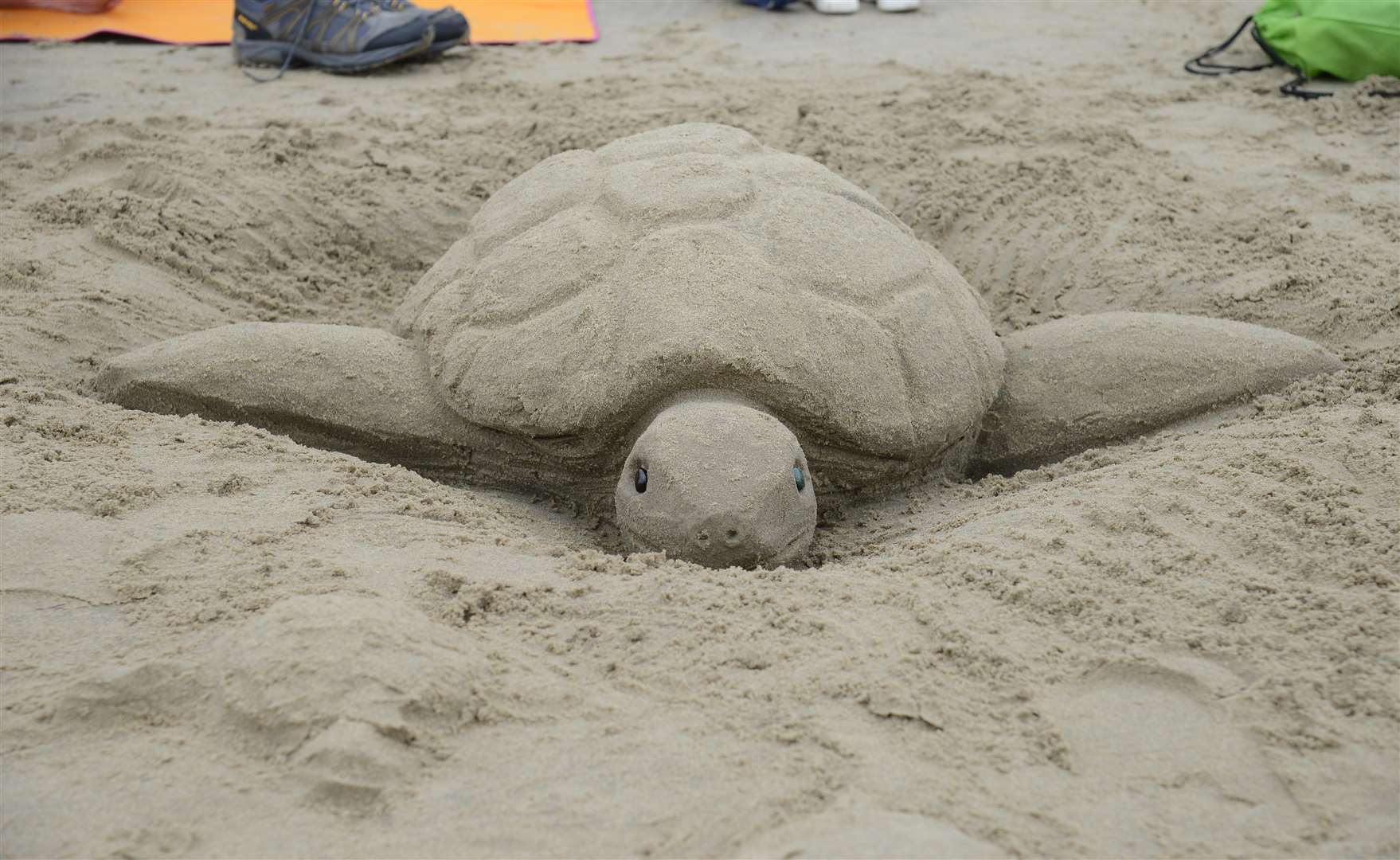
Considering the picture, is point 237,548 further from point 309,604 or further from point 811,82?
point 811,82

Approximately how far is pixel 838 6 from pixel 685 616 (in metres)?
5.29

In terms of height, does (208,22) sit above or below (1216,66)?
above

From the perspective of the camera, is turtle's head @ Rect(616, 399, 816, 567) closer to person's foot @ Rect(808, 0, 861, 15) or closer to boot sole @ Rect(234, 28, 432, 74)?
boot sole @ Rect(234, 28, 432, 74)

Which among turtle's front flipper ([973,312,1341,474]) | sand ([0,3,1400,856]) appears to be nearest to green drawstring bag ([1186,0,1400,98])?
sand ([0,3,1400,856])

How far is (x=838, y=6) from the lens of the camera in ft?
21.1

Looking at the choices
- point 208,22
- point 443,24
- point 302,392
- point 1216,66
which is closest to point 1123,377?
point 302,392

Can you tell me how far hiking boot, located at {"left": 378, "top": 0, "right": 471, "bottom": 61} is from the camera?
5375mm

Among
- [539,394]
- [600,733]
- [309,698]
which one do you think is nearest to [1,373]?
[539,394]

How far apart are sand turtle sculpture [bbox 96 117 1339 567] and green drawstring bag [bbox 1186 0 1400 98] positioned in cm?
Answer: 259

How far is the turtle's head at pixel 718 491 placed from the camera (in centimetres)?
218

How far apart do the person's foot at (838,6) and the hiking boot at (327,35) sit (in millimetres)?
2259

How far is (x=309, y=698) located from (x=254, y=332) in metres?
1.52

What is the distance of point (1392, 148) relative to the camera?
4164 mm

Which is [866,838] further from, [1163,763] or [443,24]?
[443,24]
